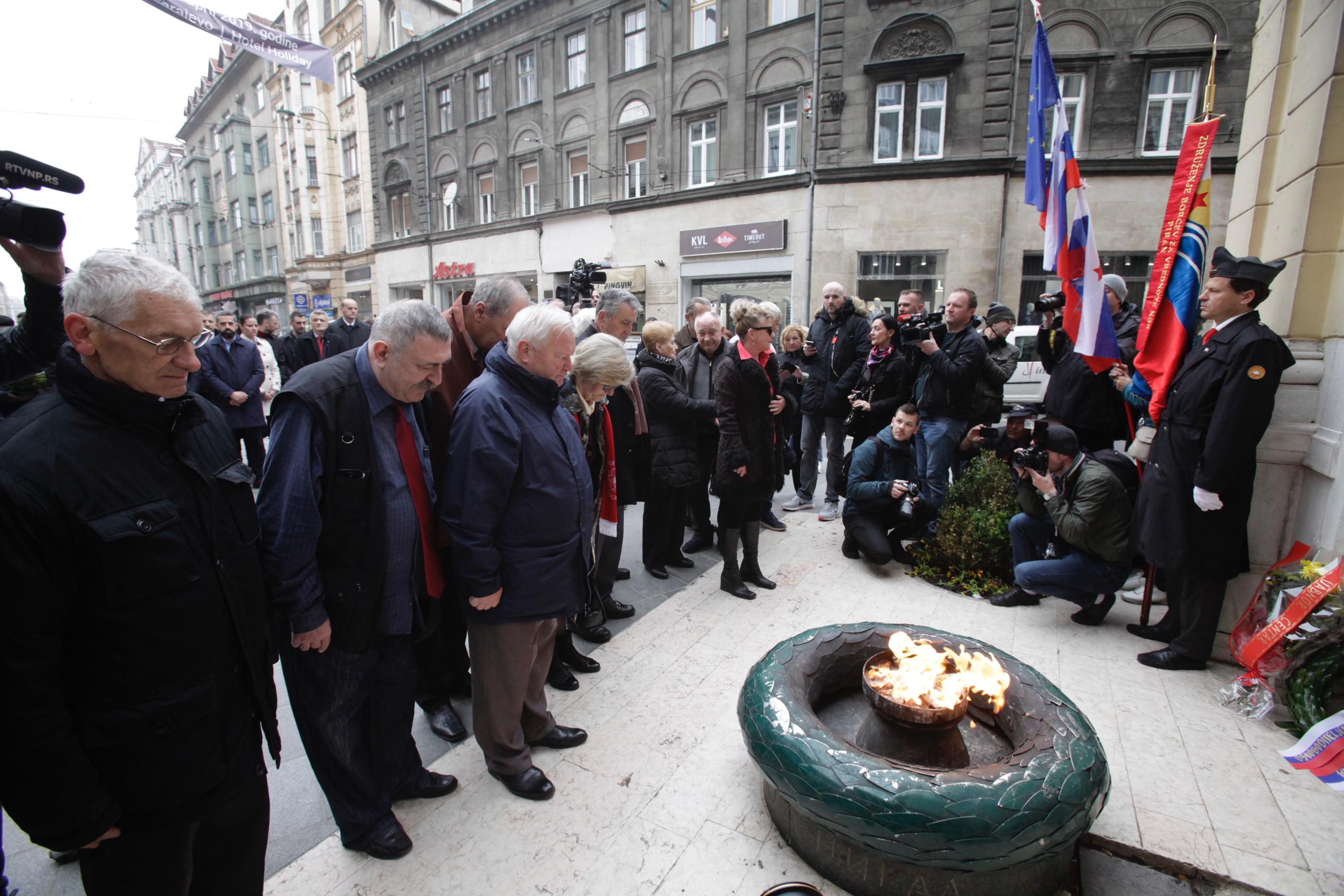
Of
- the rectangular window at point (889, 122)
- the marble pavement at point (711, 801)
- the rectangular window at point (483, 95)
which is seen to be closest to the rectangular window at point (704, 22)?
the rectangular window at point (889, 122)

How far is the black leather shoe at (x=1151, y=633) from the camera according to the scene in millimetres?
3996

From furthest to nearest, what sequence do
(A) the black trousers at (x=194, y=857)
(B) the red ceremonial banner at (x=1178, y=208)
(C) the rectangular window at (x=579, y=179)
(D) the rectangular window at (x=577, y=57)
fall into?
1. (C) the rectangular window at (x=579, y=179)
2. (D) the rectangular window at (x=577, y=57)
3. (B) the red ceremonial banner at (x=1178, y=208)
4. (A) the black trousers at (x=194, y=857)

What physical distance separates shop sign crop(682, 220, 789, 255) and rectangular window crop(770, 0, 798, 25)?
491 centimetres

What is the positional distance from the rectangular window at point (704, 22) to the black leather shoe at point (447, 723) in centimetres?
1827

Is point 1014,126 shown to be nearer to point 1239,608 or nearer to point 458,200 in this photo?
point 1239,608

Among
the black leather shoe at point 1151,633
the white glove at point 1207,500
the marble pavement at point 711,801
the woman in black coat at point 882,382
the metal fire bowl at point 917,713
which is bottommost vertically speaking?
the marble pavement at point 711,801

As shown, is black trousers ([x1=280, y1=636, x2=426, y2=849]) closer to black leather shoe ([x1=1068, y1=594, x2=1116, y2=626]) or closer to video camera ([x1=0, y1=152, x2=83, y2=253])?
video camera ([x1=0, y1=152, x2=83, y2=253])

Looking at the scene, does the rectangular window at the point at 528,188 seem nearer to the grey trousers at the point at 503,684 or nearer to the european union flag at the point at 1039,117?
the european union flag at the point at 1039,117

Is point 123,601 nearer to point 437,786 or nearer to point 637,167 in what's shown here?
point 437,786

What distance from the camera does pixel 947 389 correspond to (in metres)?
5.46

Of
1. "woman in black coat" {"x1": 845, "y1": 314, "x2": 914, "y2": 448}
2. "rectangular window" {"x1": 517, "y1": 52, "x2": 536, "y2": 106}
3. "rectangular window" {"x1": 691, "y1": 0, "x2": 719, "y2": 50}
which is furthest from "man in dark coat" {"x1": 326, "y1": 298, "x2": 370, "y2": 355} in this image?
"rectangular window" {"x1": 517, "y1": 52, "x2": 536, "y2": 106}

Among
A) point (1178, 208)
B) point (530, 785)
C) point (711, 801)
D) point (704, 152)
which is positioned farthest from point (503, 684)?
point (704, 152)

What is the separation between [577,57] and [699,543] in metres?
19.5

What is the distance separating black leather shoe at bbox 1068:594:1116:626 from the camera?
13.8ft
